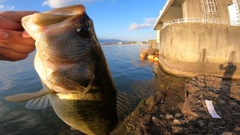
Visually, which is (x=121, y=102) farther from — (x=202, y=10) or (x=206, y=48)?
(x=202, y=10)

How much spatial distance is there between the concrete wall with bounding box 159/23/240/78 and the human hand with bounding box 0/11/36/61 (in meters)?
13.8

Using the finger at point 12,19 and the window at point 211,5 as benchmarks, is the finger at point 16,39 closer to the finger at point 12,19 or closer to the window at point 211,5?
the finger at point 12,19

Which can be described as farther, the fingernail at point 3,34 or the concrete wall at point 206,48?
the concrete wall at point 206,48

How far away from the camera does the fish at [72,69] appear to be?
146 centimetres

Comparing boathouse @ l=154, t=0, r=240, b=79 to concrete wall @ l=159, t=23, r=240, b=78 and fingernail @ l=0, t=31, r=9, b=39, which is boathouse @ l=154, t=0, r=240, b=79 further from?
fingernail @ l=0, t=31, r=9, b=39

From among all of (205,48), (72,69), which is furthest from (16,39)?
(205,48)

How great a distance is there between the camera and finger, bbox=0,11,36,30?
61.9 inches

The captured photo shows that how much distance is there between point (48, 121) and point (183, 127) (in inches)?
236

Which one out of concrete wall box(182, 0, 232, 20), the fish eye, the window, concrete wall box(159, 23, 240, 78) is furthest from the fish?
the window

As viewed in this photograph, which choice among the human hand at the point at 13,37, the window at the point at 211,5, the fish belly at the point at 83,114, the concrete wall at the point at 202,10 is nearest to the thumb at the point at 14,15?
the human hand at the point at 13,37

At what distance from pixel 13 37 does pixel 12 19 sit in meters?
0.21

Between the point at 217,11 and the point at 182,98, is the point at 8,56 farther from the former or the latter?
the point at 217,11

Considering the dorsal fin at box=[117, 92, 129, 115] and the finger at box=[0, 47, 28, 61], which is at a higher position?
the finger at box=[0, 47, 28, 61]

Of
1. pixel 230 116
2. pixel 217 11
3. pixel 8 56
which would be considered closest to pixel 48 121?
pixel 8 56
